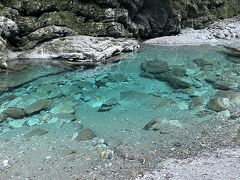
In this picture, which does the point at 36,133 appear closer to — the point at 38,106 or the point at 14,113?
the point at 14,113

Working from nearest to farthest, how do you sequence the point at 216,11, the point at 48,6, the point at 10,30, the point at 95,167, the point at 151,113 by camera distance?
1. the point at 95,167
2. the point at 151,113
3. the point at 10,30
4. the point at 48,6
5. the point at 216,11

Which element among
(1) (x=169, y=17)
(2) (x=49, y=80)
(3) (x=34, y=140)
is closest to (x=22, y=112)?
(3) (x=34, y=140)

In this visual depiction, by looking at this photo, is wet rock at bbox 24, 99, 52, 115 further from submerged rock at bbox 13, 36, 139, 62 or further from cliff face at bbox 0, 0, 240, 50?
cliff face at bbox 0, 0, 240, 50

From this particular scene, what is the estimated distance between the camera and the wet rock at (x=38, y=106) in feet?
44.4

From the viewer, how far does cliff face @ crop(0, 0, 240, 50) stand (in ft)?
67.7

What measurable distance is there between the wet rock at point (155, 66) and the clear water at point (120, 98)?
0.43 meters

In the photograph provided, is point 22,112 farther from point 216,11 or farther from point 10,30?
point 216,11

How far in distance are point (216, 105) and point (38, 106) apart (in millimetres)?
6782

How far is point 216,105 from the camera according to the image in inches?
527

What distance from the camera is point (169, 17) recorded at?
2472 centimetres

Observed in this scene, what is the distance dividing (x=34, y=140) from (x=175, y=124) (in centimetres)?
469

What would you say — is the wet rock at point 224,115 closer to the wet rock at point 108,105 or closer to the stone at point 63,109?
the wet rock at point 108,105

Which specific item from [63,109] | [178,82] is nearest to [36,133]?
[63,109]

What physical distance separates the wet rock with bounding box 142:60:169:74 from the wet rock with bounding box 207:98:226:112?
4.52 metres
